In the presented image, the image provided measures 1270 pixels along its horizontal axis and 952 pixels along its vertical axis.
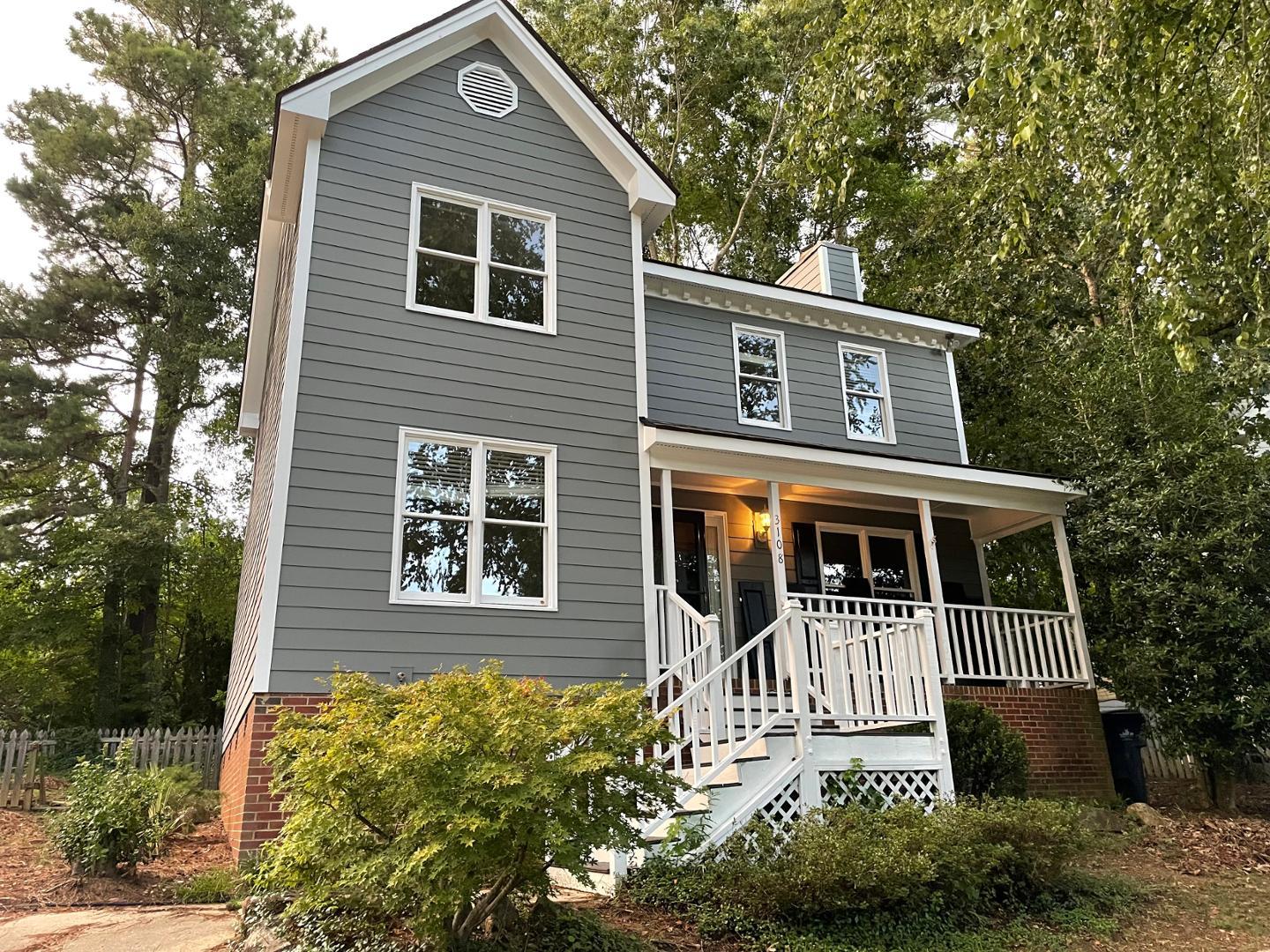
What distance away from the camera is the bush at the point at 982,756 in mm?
8844

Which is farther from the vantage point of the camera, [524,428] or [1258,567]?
[1258,567]

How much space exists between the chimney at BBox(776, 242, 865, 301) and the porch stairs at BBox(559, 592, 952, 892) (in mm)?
7767

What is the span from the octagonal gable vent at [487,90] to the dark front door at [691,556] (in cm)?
548

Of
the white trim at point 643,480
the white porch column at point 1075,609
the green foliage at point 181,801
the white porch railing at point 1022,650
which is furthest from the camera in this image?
the white porch column at point 1075,609

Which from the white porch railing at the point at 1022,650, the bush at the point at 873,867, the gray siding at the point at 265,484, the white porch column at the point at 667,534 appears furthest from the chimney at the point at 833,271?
the bush at the point at 873,867

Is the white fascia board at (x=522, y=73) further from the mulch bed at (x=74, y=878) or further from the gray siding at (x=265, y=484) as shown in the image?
the mulch bed at (x=74, y=878)

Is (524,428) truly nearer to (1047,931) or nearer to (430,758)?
(430,758)

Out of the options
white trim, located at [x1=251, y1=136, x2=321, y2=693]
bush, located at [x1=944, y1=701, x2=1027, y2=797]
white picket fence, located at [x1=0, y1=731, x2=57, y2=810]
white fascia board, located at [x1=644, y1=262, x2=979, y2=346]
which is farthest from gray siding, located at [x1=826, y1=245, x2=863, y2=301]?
white picket fence, located at [x1=0, y1=731, x2=57, y2=810]

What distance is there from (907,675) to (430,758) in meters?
5.28

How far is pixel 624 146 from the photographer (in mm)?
10961

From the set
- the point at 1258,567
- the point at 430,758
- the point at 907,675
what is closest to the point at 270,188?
the point at 430,758

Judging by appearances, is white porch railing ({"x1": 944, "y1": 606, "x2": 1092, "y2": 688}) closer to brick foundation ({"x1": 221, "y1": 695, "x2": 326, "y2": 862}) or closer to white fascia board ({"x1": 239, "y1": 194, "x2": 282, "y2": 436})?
brick foundation ({"x1": 221, "y1": 695, "x2": 326, "y2": 862})

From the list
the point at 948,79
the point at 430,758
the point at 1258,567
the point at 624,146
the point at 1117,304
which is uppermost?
the point at 948,79

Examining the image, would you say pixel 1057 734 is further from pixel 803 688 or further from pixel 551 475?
pixel 551 475
